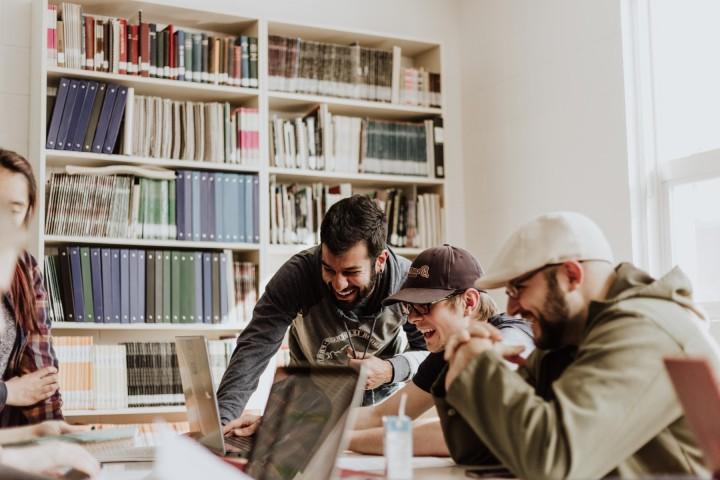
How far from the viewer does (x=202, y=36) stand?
161 inches

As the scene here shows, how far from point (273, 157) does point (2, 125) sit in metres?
1.22

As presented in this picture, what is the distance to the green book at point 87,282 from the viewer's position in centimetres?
372

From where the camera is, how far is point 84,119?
381cm

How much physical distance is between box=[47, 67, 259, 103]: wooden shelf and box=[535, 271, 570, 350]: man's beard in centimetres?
272

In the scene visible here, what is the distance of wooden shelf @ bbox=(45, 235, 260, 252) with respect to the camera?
372cm

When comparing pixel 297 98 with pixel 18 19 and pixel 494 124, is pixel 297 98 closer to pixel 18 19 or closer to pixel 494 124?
pixel 494 124

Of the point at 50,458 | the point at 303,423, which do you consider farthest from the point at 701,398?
the point at 50,458

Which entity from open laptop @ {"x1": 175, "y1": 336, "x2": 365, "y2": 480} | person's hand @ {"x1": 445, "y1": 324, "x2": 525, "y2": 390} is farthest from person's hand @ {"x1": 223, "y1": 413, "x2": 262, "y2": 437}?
person's hand @ {"x1": 445, "y1": 324, "x2": 525, "y2": 390}

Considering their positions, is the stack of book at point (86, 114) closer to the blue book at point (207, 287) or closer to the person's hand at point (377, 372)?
the blue book at point (207, 287)

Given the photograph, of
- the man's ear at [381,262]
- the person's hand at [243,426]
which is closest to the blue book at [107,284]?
the man's ear at [381,262]

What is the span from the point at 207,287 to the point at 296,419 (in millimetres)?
2279

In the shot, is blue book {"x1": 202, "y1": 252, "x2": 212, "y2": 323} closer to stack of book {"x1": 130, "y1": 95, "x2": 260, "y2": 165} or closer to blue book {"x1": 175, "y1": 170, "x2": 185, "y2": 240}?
blue book {"x1": 175, "y1": 170, "x2": 185, "y2": 240}

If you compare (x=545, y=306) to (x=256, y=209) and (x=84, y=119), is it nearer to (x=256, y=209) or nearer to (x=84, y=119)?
(x=256, y=209)

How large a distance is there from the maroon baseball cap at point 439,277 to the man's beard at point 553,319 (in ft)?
2.26
